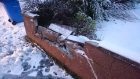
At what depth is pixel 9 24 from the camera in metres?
5.46

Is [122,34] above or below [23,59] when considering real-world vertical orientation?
above

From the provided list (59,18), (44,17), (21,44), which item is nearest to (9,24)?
(21,44)

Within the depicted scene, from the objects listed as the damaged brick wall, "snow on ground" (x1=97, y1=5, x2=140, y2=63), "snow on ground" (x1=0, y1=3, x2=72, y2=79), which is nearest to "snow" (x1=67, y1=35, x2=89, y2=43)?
the damaged brick wall

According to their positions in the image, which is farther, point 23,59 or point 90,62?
point 23,59

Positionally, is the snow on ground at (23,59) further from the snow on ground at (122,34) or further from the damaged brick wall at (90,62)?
the snow on ground at (122,34)

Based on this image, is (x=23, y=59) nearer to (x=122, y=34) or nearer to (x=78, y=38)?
(x=78, y=38)

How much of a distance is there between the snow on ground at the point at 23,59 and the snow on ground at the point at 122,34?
0.92m

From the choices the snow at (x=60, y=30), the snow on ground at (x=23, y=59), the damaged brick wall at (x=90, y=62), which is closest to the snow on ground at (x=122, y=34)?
the damaged brick wall at (x=90, y=62)

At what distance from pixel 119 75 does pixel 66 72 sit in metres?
1.26

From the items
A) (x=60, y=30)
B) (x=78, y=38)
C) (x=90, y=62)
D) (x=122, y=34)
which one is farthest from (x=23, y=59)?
(x=122, y=34)

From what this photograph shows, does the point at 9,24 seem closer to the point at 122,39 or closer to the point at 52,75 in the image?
the point at 52,75

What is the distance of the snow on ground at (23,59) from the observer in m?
3.78

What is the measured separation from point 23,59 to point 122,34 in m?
1.88

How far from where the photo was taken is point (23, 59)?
412cm
